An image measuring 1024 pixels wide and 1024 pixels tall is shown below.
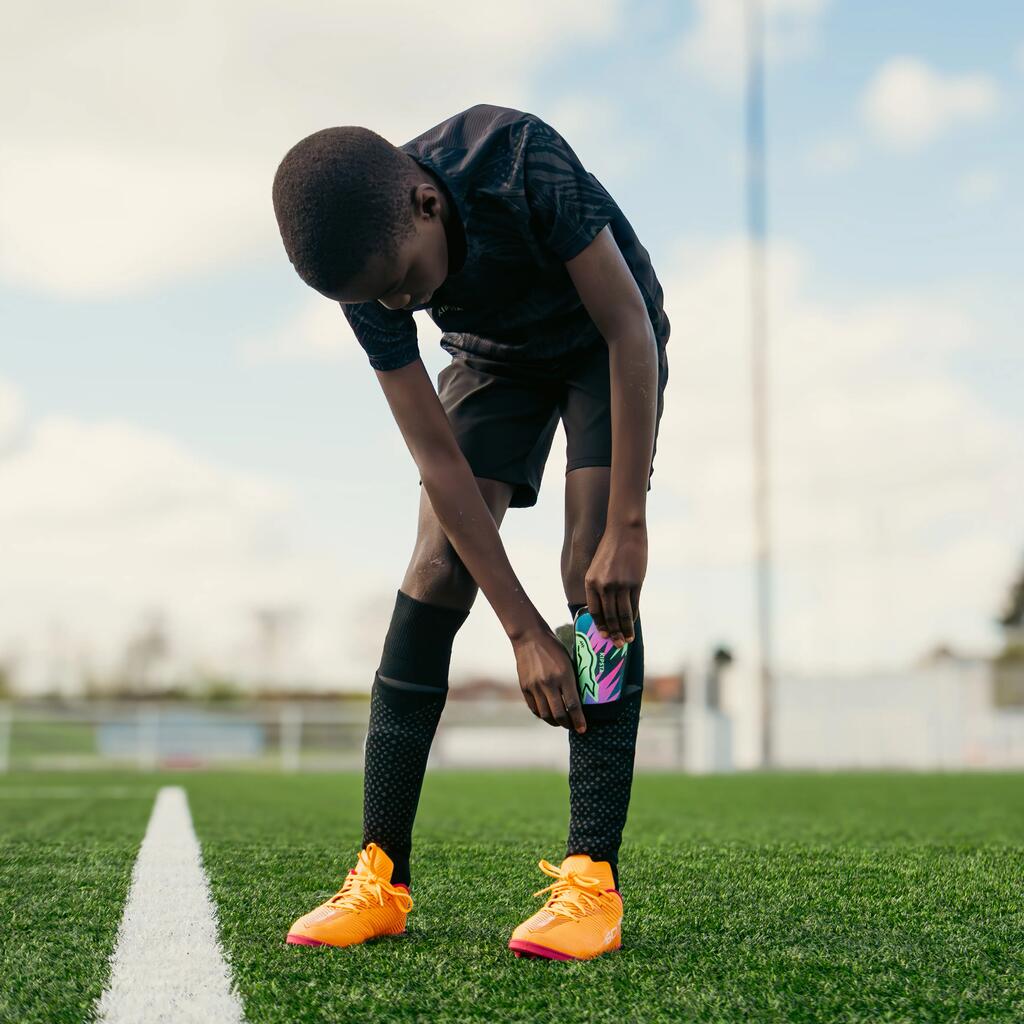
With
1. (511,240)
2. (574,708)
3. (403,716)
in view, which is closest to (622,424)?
(511,240)

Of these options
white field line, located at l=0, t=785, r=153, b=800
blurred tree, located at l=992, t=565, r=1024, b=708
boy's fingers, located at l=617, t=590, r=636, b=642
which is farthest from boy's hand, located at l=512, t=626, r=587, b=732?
blurred tree, located at l=992, t=565, r=1024, b=708

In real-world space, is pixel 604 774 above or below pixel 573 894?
above

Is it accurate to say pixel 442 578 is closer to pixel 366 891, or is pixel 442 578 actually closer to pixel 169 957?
pixel 366 891

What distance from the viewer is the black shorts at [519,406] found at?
7.22 ft

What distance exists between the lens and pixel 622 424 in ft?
6.41

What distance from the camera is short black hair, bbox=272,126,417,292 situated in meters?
1.69

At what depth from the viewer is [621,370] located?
1942 mm

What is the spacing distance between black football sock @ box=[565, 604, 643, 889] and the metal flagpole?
17.2 m

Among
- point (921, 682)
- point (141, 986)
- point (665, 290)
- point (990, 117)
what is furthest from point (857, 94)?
point (141, 986)

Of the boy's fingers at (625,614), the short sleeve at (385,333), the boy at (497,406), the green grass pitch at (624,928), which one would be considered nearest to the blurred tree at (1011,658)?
the green grass pitch at (624,928)

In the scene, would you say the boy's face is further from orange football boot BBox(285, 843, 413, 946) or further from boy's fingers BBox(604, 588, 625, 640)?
orange football boot BBox(285, 843, 413, 946)

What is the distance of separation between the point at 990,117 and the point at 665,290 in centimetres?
2252

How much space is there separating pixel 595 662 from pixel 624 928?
522 mm

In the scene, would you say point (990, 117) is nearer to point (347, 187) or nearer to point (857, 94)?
point (857, 94)
